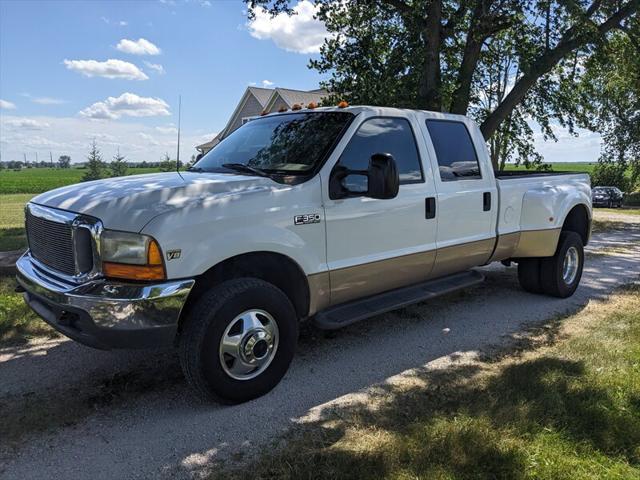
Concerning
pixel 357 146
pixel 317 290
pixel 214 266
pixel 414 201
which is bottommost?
pixel 317 290

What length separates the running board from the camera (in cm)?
411

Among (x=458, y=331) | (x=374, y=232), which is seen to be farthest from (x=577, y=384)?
(x=374, y=232)

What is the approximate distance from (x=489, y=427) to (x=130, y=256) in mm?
2405

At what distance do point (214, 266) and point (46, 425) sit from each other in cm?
144

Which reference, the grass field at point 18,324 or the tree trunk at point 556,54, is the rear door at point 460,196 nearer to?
the grass field at point 18,324

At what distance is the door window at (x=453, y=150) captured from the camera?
16.4 ft

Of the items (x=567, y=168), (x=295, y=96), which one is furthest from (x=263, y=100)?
(x=567, y=168)

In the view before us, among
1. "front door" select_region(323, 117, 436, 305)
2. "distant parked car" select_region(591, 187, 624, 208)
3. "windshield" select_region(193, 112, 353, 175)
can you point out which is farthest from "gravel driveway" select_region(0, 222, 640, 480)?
"distant parked car" select_region(591, 187, 624, 208)

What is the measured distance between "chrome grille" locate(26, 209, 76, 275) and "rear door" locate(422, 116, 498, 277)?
3.09 m

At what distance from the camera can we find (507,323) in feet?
18.0

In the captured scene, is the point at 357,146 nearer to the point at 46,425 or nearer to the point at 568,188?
the point at 46,425

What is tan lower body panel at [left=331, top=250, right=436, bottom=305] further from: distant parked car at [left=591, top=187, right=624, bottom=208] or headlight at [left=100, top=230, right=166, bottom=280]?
distant parked car at [left=591, top=187, right=624, bottom=208]

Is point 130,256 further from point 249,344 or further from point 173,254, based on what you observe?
point 249,344

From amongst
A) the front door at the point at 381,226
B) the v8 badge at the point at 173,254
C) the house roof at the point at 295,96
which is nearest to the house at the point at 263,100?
the house roof at the point at 295,96
